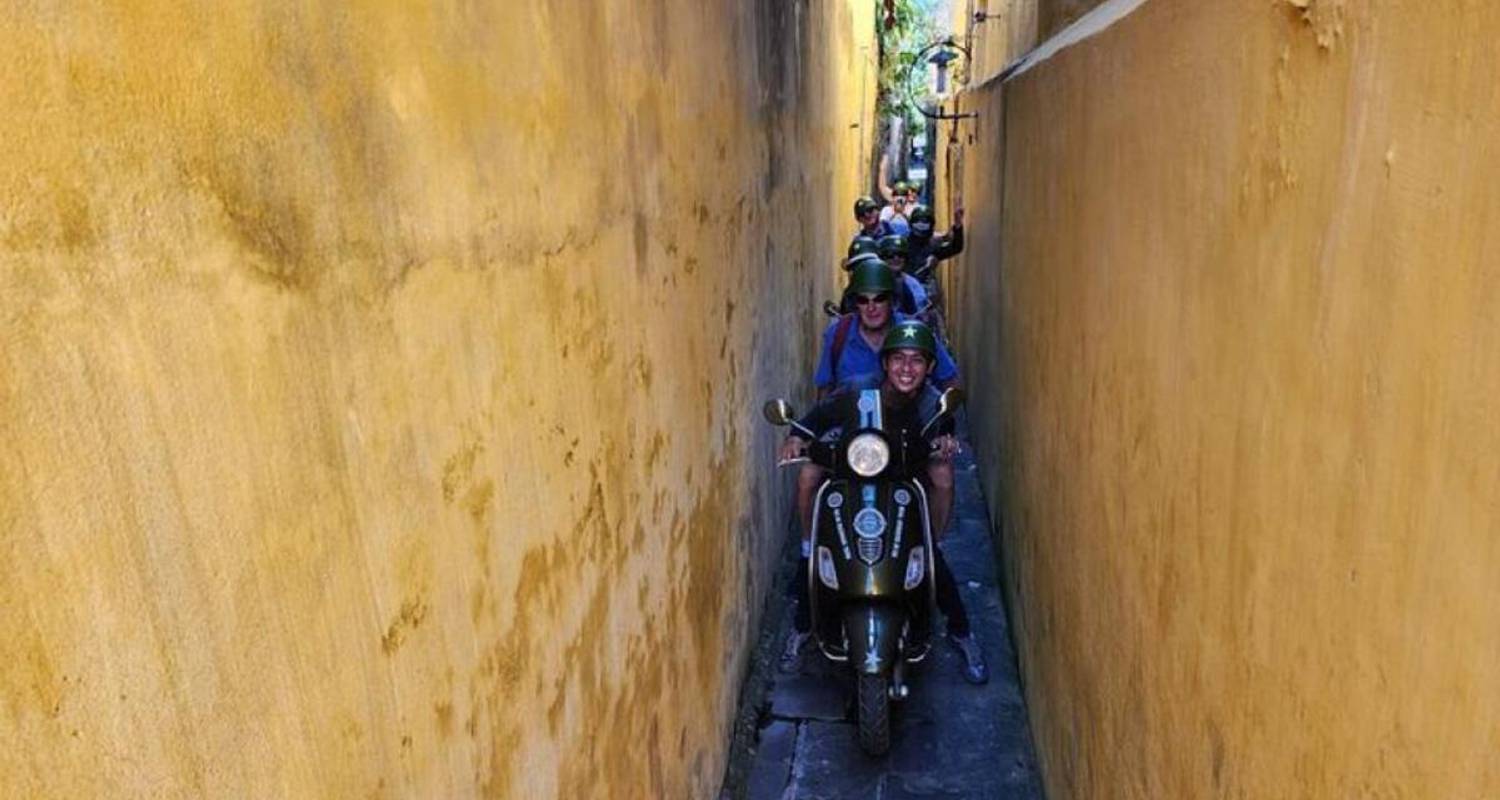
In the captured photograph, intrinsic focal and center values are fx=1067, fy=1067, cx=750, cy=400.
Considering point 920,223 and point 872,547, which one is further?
point 920,223

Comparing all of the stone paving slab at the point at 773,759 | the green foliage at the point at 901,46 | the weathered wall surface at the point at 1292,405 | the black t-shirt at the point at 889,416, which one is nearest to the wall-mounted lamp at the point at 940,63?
the green foliage at the point at 901,46

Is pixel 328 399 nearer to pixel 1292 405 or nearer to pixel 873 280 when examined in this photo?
pixel 1292 405

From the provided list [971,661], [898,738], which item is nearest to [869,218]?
[971,661]

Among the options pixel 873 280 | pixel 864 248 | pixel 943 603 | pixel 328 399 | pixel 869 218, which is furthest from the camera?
pixel 869 218

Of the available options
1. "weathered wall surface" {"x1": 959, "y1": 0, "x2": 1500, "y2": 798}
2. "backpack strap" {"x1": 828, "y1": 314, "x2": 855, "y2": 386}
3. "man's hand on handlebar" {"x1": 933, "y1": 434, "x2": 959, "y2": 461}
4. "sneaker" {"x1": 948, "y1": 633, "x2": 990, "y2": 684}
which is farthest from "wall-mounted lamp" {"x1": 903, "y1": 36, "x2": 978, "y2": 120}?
"weathered wall surface" {"x1": 959, "y1": 0, "x2": 1500, "y2": 798}

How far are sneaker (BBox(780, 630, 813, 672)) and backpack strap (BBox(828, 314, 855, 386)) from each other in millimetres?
1361

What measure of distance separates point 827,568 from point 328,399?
3340mm

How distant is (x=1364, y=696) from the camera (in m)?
1.35

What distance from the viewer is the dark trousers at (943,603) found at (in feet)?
16.7

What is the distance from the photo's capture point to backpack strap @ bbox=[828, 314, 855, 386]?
19.0 ft

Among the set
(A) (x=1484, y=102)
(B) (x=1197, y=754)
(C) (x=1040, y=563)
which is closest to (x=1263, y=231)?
(A) (x=1484, y=102)

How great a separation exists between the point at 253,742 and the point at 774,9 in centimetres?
533

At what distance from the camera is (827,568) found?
4543mm

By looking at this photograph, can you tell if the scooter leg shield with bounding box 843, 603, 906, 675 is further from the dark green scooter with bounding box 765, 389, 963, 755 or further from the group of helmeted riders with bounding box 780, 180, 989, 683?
the group of helmeted riders with bounding box 780, 180, 989, 683
